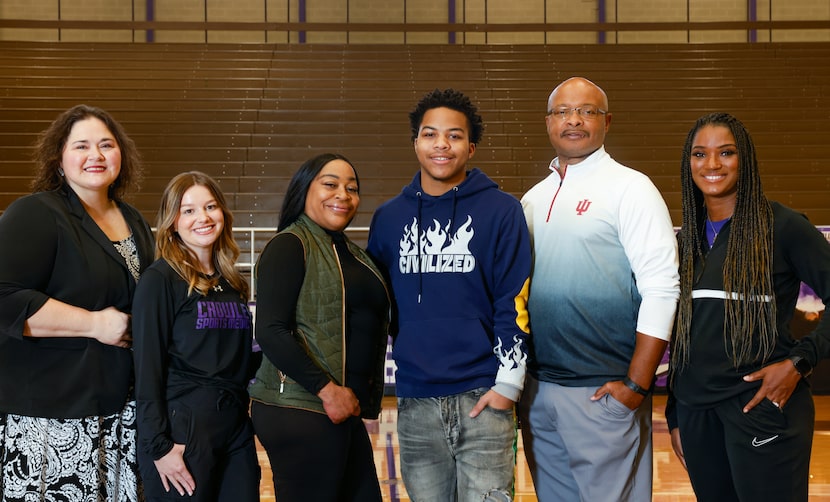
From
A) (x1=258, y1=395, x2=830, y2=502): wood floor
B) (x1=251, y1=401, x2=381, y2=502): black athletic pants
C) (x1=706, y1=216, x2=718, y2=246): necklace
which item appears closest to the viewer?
(x1=251, y1=401, x2=381, y2=502): black athletic pants

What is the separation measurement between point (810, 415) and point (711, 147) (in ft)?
2.40

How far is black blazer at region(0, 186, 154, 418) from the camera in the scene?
1986 mm

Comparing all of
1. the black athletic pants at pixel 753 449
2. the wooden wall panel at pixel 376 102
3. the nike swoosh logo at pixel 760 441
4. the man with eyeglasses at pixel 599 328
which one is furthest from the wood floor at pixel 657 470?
the wooden wall panel at pixel 376 102

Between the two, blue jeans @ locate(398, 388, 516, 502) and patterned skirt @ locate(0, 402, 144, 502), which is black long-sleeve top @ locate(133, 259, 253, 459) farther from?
blue jeans @ locate(398, 388, 516, 502)

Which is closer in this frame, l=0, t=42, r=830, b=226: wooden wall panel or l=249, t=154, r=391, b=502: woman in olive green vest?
l=249, t=154, r=391, b=502: woman in olive green vest

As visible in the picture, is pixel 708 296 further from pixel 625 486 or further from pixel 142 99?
pixel 142 99

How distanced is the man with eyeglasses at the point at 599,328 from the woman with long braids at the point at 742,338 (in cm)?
10

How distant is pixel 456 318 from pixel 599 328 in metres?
0.40

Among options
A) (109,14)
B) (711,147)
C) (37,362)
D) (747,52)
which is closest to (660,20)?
(747,52)

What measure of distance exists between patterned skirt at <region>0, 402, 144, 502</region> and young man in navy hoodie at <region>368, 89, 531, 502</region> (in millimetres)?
766

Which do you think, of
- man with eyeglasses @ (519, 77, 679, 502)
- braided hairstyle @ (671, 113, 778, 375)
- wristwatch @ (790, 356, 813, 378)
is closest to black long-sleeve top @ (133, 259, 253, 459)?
man with eyeglasses @ (519, 77, 679, 502)

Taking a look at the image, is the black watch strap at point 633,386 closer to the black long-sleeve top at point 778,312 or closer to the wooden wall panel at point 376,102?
the black long-sleeve top at point 778,312

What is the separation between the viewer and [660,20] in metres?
11.6

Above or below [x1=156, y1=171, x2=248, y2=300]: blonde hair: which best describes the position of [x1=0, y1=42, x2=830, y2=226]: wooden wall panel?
above
